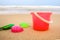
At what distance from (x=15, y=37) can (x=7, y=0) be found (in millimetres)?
552

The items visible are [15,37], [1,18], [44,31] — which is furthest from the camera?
[1,18]

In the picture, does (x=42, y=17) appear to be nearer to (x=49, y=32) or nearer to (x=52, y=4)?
(x=49, y=32)

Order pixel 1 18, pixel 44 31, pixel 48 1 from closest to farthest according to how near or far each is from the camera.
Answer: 1. pixel 44 31
2. pixel 1 18
3. pixel 48 1

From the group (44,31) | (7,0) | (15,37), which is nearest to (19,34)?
(15,37)

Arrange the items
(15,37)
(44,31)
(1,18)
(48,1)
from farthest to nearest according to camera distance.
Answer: (48,1), (1,18), (44,31), (15,37)

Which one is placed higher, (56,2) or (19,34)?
(56,2)

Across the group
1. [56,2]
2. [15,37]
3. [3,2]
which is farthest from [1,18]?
[56,2]

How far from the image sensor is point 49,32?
867 millimetres

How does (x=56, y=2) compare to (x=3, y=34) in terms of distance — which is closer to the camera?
(x=3, y=34)

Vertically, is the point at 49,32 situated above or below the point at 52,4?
below

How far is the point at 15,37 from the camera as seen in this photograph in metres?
0.79

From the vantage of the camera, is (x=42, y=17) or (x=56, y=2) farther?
(x=56, y=2)

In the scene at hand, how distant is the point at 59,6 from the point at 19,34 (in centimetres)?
58

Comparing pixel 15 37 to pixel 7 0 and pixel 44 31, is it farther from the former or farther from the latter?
pixel 7 0
